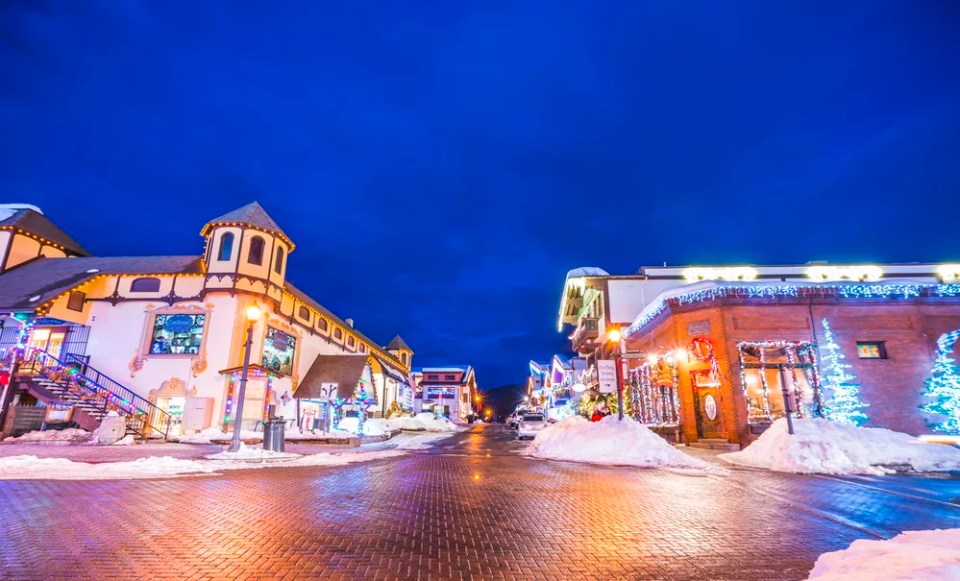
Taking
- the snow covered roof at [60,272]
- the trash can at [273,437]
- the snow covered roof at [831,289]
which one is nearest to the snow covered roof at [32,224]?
the snow covered roof at [60,272]

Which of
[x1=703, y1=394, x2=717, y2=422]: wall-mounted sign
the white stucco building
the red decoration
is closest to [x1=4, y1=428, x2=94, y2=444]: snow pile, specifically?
the white stucco building

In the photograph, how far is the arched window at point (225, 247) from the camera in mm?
28031

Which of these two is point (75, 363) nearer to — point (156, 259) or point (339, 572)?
point (156, 259)

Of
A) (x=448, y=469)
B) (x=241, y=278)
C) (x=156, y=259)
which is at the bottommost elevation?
(x=448, y=469)

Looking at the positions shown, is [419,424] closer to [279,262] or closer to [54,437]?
[279,262]

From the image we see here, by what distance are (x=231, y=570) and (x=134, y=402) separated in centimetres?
2792

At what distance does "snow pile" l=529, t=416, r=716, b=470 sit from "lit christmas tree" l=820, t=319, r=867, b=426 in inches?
372

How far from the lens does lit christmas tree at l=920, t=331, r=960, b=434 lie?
60.8 ft

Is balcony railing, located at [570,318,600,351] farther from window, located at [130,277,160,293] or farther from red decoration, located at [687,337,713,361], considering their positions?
window, located at [130,277,160,293]

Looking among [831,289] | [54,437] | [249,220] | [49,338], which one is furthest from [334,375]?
[831,289]

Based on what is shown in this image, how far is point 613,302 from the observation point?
34.5 metres

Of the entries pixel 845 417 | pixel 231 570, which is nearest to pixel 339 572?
pixel 231 570

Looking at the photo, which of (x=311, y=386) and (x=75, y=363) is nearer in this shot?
(x=75, y=363)

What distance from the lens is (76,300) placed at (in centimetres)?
2678
